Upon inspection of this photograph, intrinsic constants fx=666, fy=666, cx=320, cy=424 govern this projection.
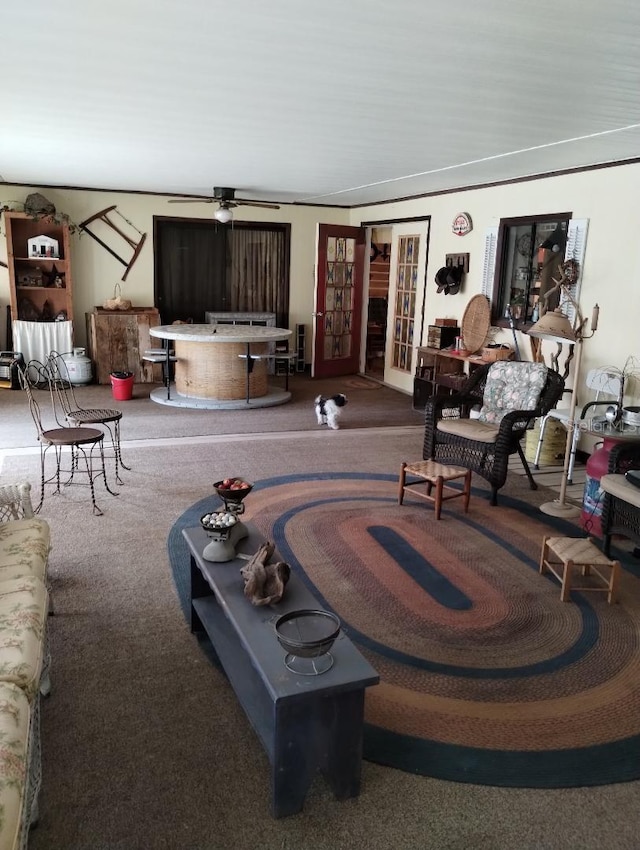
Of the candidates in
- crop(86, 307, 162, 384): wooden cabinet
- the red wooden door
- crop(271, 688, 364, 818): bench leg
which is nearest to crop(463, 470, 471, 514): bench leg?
crop(271, 688, 364, 818): bench leg

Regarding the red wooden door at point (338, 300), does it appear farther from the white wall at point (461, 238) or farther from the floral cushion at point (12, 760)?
the floral cushion at point (12, 760)

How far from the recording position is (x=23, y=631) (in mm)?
2139

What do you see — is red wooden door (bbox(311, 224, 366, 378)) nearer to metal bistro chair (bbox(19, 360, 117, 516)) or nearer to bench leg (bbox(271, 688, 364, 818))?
metal bistro chair (bbox(19, 360, 117, 516))

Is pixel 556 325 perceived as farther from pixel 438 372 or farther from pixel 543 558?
pixel 438 372

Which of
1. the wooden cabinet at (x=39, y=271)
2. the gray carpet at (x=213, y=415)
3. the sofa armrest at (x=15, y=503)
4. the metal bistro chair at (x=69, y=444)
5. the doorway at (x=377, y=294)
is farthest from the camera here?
the doorway at (x=377, y=294)

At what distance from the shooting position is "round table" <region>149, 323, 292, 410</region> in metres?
7.21

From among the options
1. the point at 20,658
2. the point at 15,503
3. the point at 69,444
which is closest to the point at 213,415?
the point at 69,444

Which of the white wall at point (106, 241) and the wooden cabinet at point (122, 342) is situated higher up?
the white wall at point (106, 241)

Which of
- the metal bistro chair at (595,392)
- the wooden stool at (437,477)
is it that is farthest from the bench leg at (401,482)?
the metal bistro chair at (595,392)

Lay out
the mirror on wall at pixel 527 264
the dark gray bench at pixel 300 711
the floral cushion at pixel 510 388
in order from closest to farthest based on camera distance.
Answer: the dark gray bench at pixel 300 711 → the floral cushion at pixel 510 388 → the mirror on wall at pixel 527 264

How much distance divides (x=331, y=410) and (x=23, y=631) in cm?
451

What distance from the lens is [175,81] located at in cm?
320

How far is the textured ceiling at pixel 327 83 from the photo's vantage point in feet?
7.60

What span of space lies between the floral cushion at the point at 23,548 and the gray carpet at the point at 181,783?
1.43ft
